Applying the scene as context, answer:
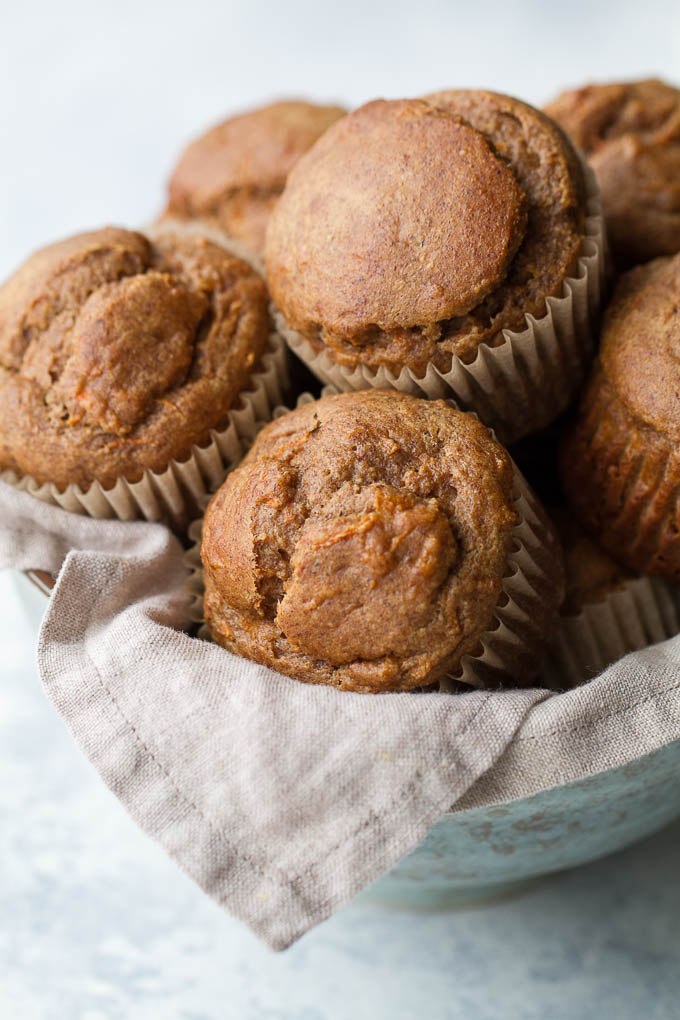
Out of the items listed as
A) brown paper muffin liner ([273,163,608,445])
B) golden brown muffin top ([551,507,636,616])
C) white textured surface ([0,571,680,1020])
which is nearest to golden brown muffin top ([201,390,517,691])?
brown paper muffin liner ([273,163,608,445])

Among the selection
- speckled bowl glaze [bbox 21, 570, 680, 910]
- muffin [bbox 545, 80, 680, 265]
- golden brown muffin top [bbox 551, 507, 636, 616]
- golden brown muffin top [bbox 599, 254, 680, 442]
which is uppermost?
muffin [bbox 545, 80, 680, 265]

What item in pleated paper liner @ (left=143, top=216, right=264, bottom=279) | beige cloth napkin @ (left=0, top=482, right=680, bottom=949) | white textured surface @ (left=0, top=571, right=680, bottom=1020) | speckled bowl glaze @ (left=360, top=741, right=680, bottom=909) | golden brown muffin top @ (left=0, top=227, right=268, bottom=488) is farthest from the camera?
pleated paper liner @ (left=143, top=216, right=264, bottom=279)

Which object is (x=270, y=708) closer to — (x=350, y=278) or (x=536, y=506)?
(x=536, y=506)

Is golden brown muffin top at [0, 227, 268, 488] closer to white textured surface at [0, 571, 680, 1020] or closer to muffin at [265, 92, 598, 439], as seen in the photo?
muffin at [265, 92, 598, 439]

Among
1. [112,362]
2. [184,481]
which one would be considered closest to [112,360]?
[112,362]

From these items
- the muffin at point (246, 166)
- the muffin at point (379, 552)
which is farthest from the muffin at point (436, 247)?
the muffin at point (246, 166)

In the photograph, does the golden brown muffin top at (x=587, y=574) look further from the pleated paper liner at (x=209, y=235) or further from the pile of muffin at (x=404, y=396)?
the pleated paper liner at (x=209, y=235)

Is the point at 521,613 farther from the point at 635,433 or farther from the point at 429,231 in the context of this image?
the point at 429,231

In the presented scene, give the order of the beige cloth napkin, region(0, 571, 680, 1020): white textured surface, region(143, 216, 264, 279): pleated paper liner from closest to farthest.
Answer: the beige cloth napkin, region(0, 571, 680, 1020): white textured surface, region(143, 216, 264, 279): pleated paper liner
